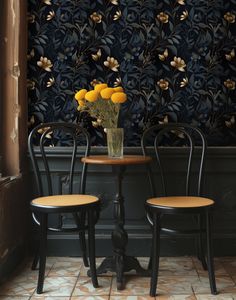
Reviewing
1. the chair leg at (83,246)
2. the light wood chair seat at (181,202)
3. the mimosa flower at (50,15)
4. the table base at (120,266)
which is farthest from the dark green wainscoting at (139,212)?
the mimosa flower at (50,15)

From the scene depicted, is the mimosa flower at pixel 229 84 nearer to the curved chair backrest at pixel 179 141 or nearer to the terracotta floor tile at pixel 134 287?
the curved chair backrest at pixel 179 141

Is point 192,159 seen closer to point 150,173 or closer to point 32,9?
point 150,173

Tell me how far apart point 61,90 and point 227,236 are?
1686 mm

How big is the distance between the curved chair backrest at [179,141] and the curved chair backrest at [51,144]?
480mm

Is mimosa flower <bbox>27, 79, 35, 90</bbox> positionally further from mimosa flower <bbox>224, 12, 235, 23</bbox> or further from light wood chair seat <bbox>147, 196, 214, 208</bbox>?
mimosa flower <bbox>224, 12, 235, 23</bbox>

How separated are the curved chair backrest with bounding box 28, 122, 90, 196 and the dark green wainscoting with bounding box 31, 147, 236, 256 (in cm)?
10

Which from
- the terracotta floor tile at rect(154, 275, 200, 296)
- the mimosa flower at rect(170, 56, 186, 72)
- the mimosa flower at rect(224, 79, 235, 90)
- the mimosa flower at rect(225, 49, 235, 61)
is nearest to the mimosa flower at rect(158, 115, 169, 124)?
the mimosa flower at rect(170, 56, 186, 72)

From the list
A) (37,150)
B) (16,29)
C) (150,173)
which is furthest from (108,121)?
(16,29)

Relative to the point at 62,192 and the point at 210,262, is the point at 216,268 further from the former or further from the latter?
the point at 62,192

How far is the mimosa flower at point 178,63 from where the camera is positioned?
129 inches

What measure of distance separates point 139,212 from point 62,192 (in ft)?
1.99

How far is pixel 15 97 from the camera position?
3.05 m

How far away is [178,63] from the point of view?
327 centimetres

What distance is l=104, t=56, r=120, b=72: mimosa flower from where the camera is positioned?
10.7 ft
